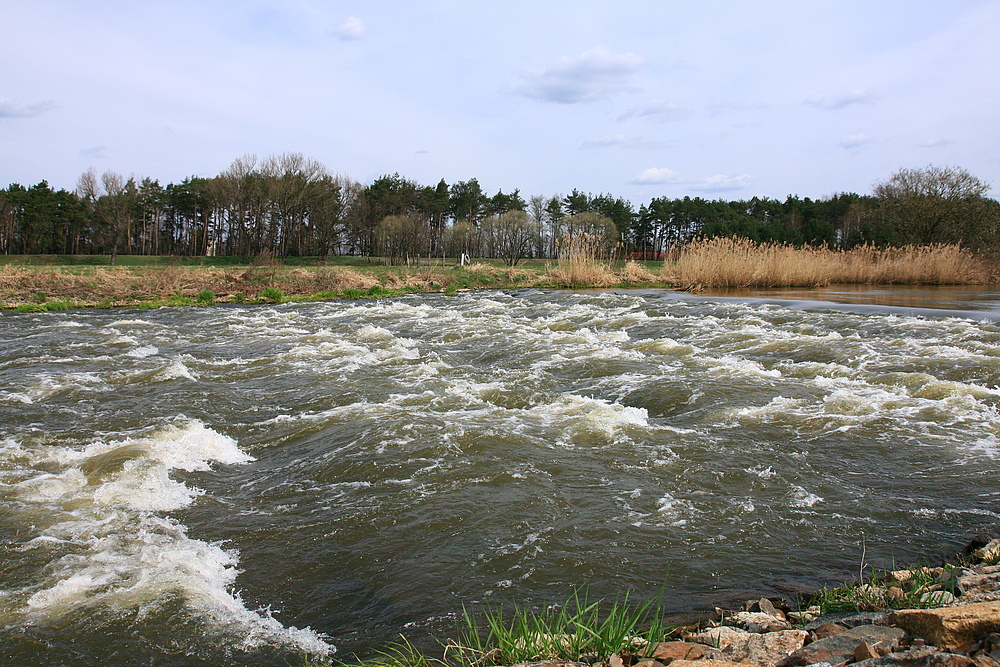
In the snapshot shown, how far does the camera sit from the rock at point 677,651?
219cm

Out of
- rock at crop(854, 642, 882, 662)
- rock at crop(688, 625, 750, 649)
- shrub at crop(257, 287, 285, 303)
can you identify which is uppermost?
shrub at crop(257, 287, 285, 303)

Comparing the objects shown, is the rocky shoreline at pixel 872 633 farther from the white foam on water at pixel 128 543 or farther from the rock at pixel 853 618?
the white foam on water at pixel 128 543

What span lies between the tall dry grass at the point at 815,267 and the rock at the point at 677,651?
22.9m

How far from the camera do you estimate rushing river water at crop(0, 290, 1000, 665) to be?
3062 mm

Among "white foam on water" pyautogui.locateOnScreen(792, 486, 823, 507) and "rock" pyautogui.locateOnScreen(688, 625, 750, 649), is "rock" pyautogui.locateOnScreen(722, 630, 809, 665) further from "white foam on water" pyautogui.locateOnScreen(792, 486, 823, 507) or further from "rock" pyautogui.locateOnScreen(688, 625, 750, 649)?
"white foam on water" pyautogui.locateOnScreen(792, 486, 823, 507)

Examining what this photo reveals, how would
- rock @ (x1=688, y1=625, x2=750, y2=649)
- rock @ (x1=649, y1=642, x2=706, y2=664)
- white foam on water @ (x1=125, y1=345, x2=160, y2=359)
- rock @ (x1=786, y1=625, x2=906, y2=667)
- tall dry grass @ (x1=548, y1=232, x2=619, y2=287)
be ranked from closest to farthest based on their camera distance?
rock @ (x1=786, y1=625, x2=906, y2=667), rock @ (x1=649, y1=642, x2=706, y2=664), rock @ (x1=688, y1=625, x2=750, y2=649), white foam on water @ (x1=125, y1=345, x2=160, y2=359), tall dry grass @ (x1=548, y1=232, x2=619, y2=287)

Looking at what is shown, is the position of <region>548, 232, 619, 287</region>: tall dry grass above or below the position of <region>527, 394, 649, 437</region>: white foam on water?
above

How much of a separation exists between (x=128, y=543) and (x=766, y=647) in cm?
357

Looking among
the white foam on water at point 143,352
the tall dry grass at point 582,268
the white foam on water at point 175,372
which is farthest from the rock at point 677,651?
the tall dry grass at point 582,268

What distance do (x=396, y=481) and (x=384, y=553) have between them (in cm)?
108

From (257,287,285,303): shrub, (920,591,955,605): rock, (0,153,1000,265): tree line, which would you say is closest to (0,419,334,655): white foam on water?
(920,591,955,605): rock

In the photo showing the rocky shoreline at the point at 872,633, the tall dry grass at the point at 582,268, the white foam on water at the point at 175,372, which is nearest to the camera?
the rocky shoreline at the point at 872,633

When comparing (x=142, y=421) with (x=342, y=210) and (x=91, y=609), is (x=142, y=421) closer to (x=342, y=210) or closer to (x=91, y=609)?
(x=91, y=609)

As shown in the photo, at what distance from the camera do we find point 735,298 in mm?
19188
